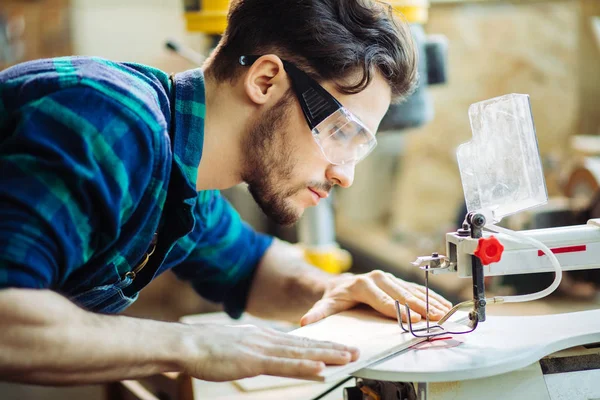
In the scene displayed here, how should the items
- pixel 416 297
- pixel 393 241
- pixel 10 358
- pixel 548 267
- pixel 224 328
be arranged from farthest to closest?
pixel 393 241
pixel 416 297
pixel 548 267
pixel 224 328
pixel 10 358

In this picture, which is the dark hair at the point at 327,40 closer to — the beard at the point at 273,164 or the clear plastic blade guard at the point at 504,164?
the beard at the point at 273,164

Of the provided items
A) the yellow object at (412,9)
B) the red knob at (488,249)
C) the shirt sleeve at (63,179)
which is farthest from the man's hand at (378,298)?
the yellow object at (412,9)

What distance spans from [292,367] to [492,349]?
0.34m

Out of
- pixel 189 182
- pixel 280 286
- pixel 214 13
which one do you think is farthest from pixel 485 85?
pixel 189 182

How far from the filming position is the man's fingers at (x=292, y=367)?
1.11 metres

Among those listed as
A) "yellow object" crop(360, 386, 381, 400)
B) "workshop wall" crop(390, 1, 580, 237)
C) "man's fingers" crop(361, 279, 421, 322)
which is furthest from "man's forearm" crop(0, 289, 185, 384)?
"workshop wall" crop(390, 1, 580, 237)

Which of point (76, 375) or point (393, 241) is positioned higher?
point (393, 241)

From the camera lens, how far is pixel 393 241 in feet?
13.9

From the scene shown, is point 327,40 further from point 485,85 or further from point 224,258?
point 485,85

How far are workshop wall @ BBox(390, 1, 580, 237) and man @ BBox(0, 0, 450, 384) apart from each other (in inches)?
72.4

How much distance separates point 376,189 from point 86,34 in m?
1.97

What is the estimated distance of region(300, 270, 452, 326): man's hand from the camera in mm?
1419

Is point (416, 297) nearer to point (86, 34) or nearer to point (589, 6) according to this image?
point (589, 6)

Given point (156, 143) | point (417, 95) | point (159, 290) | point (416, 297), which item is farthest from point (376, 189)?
point (156, 143)
